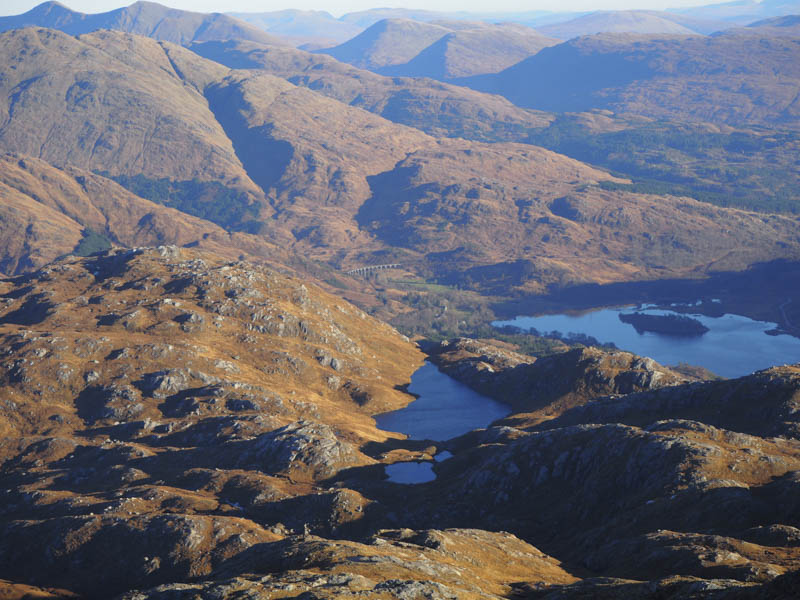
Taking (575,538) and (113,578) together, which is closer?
(113,578)

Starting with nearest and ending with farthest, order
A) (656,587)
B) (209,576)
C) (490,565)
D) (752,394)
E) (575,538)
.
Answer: (656,587), (209,576), (490,565), (575,538), (752,394)

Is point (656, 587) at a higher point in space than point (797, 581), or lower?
lower

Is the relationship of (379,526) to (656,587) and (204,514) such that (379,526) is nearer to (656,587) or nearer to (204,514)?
(204,514)

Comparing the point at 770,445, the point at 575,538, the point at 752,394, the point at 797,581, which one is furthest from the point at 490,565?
the point at 752,394

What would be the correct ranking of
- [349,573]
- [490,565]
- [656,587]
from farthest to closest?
1. [490,565]
2. [349,573]
3. [656,587]

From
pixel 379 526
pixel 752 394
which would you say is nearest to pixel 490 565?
pixel 379 526

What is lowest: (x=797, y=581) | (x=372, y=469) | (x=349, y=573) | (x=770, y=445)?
(x=372, y=469)

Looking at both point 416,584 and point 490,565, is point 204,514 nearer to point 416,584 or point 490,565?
point 490,565

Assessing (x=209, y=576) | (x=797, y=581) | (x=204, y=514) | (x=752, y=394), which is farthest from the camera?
(x=752, y=394)

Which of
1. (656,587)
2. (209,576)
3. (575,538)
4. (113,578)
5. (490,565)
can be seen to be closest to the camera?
(656,587)
